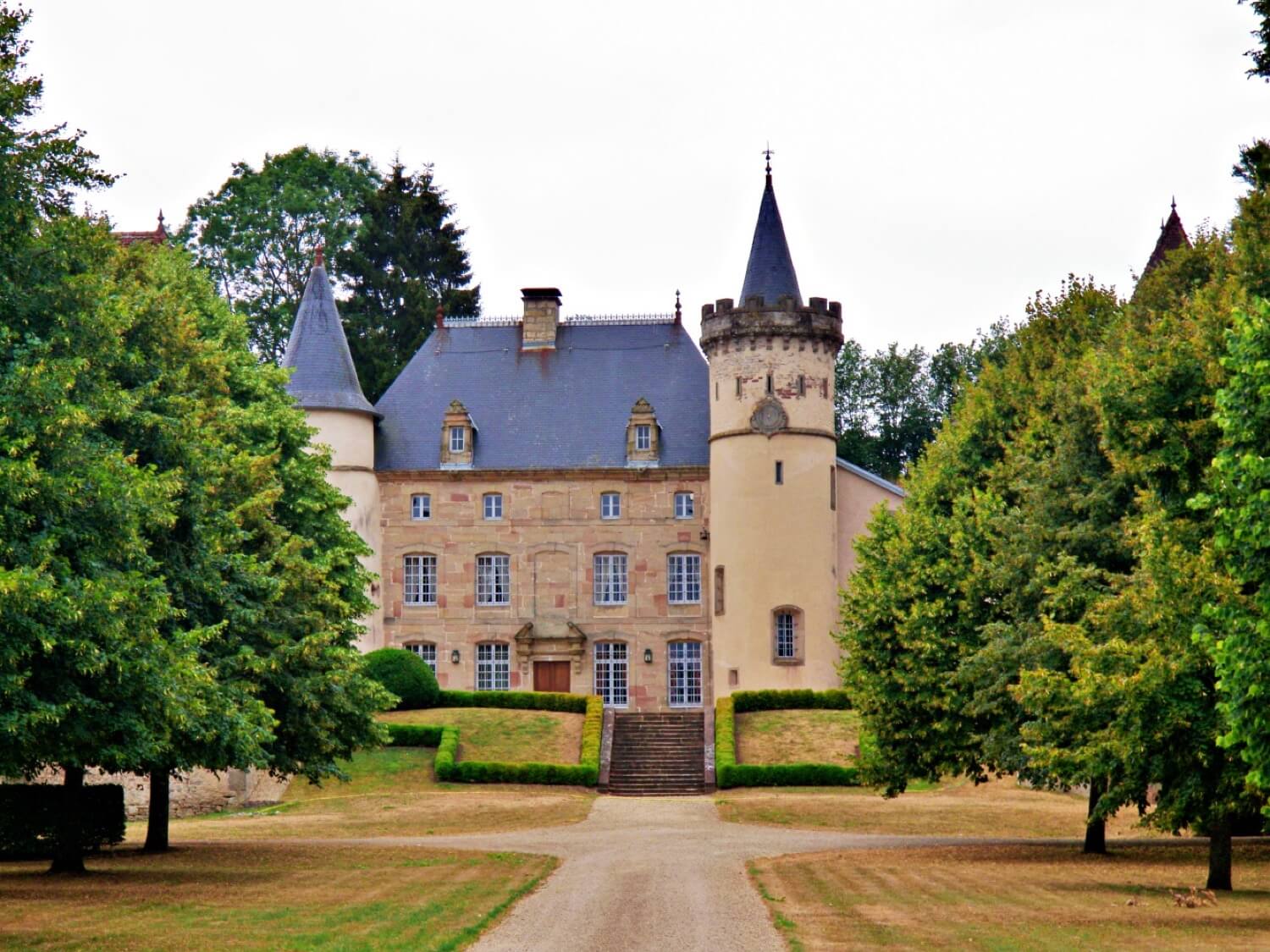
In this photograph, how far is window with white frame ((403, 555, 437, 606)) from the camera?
59.2m

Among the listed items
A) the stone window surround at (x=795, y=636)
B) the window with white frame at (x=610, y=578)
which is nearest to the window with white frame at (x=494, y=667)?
the window with white frame at (x=610, y=578)

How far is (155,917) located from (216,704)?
17.7 ft

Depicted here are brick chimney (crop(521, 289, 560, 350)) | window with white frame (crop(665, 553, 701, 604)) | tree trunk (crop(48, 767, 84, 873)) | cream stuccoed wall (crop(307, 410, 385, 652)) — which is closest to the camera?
tree trunk (crop(48, 767, 84, 873))

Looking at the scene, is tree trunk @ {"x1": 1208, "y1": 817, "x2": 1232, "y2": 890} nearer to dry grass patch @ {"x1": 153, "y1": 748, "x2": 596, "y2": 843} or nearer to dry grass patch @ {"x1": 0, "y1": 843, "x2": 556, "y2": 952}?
dry grass patch @ {"x1": 0, "y1": 843, "x2": 556, "y2": 952}

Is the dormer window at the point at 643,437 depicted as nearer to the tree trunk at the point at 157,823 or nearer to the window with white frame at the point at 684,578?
the window with white frame at the point at 684,578

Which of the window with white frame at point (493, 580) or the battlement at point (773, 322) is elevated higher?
the battlement at point (773, 322)

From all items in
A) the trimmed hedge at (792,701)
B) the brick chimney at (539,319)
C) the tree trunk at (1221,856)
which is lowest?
the tree trunk at (1221,856)

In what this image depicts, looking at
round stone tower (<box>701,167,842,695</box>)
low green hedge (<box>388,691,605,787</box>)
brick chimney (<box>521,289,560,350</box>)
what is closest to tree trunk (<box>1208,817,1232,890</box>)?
low green hedge (<box>388,691,605,787</box>)

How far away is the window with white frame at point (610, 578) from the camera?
58.7 metres

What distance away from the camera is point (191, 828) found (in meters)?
37.2

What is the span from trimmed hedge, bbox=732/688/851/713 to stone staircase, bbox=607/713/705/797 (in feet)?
5.38

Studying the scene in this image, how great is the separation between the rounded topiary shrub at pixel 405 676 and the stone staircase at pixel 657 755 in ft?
19.3

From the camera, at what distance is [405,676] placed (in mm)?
52000

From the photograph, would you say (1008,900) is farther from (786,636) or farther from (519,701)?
(786,636)
